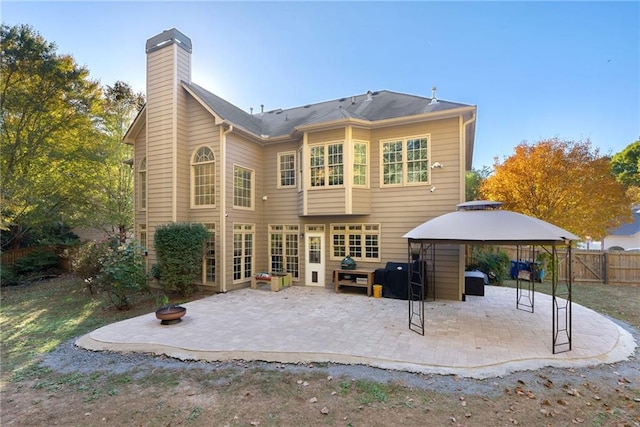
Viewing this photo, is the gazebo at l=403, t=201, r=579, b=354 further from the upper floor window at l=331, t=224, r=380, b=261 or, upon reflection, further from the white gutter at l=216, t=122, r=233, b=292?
the white gutter at l=216, t=122, r=233, b=292

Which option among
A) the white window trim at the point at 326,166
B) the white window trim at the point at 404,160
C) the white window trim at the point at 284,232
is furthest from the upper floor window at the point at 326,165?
the white window trim at the point at 284,232

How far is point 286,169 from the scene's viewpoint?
10820 mm

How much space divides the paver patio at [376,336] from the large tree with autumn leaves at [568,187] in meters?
6.55

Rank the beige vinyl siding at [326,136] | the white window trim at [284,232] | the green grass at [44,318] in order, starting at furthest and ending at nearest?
the white window trim at [284,232], the beige vinyl siding at [326,136], the green grass at [44,318]

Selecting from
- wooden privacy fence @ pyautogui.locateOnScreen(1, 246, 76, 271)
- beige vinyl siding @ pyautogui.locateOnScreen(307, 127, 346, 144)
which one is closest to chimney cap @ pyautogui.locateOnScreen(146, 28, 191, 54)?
beige vinyl siding @ pyautogui.locateOnScreen(307, 127, 346, 144)

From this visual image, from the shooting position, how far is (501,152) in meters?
15.1

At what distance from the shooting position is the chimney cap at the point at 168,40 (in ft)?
31.6

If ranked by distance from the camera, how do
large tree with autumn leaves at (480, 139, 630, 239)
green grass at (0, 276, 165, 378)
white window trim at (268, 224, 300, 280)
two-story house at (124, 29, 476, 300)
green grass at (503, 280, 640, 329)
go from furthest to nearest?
large tree with autumn leaves at (480, 139, 630, 239) < white window trim at (268, 224, 300, 280) < two-story house at (124, 29, 476, 300) < green grass at (503, 280, 640, 329) < green grass at (0, 276, 165, 378)

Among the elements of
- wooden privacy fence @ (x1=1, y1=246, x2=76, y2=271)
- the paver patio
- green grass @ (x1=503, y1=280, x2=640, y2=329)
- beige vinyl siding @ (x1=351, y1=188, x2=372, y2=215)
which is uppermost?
beige vinyl siding @ (x1=351, y1=188, x2=372, y2=215)

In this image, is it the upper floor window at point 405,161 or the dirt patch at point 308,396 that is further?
the upper floor window at point 405,161

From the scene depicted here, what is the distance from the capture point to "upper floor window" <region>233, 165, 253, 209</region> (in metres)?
9.86

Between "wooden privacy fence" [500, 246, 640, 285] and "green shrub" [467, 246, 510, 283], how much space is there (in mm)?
1816

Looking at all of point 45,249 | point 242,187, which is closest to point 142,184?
point 242,187

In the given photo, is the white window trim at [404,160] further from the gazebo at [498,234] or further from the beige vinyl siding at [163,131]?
the beige vinyl siding at [163,131]
